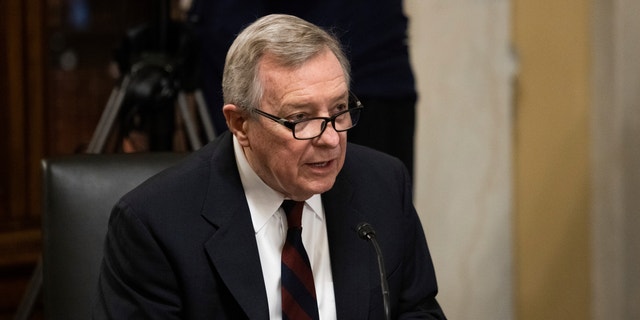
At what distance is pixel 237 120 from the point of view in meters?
Result: 1.66

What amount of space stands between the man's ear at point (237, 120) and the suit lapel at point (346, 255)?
0.19 m

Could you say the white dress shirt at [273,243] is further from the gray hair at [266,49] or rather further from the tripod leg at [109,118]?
the tripod leg at [109,118]

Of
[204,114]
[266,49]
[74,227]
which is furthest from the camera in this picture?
[204,114]

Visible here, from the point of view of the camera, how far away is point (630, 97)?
2449mm

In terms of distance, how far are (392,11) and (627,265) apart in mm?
804

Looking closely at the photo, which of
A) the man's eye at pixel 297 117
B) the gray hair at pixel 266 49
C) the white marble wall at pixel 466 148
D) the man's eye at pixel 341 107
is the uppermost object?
the gray hair at pixel 266 49

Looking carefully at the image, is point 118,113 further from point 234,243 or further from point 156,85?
point 234,243

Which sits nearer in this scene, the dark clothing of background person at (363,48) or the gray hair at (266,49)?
the gray hair at (266,49)

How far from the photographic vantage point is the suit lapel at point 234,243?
5.29 feet

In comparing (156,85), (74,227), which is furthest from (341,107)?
(156,85)

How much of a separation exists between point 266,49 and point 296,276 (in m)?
0.35

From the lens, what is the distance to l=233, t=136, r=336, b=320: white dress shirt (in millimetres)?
1672

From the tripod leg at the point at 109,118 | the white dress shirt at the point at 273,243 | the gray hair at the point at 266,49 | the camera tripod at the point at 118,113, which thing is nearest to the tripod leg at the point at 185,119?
the camera tripod at the point at 118,113

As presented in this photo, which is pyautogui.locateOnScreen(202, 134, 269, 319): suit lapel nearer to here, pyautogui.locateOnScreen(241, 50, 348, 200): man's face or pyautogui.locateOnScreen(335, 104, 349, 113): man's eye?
pyautogui.locateOnScreen(241, 50, 348, 200): man's face
